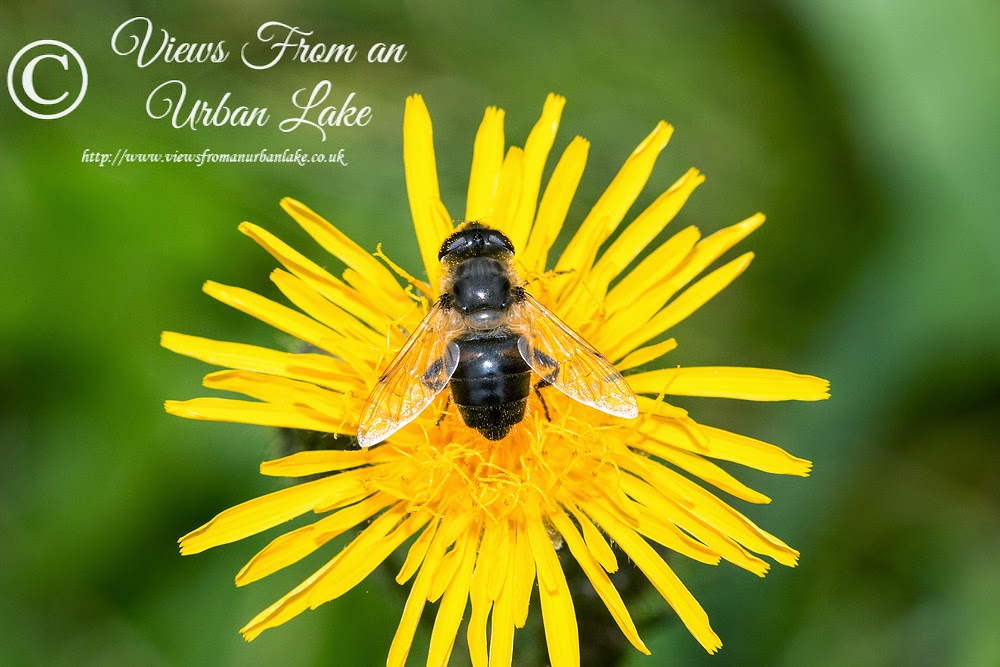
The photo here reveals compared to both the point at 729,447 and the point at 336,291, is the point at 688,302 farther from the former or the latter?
the point at 336,291

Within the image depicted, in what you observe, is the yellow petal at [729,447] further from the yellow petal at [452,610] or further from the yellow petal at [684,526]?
the yellow petal at [452,610]

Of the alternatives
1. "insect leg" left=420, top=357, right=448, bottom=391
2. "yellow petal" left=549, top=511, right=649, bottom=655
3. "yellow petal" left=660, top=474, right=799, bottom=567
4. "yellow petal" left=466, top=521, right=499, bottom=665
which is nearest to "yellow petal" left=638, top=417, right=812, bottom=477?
"yellow petal" left=660, top=474, right=799, bottom=567

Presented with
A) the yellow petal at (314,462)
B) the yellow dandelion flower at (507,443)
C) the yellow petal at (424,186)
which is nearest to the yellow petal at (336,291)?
the yellow dandelion flower at (507,443)

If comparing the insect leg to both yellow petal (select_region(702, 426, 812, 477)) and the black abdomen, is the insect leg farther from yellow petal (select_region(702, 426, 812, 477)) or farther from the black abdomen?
yellow petal (select_region(702, 426, 812, 477))

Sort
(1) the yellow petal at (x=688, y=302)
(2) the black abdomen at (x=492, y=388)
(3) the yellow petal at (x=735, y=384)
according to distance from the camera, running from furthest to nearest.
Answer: (1) the yellow petal at (x=688, y=302) < (3) the yellow petal at (x=735, y=384) < (2) the black abdomen at (x=492, y=388)

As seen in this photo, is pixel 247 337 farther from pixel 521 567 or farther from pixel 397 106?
pixel 521 567
